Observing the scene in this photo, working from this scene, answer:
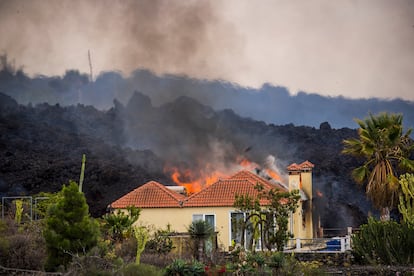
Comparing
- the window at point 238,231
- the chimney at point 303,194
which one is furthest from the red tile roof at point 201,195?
the chimney at point 303,194

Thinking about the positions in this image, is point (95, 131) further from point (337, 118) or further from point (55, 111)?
point (337, 118)

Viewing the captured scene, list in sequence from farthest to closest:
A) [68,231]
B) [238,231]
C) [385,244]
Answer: [238,231] < [385,244] < [68,231]

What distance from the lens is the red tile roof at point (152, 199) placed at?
37594 millimetres

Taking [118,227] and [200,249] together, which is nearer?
[200,249]

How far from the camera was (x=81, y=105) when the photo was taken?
9131 cm

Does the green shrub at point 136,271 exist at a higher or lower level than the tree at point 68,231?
lower

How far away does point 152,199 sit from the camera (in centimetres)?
3816

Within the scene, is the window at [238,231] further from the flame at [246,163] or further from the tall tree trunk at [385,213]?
the flame at [246,163]

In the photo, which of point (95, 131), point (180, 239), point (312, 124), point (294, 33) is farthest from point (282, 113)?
point (180, 239)

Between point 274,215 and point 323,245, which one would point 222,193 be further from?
point 274,215

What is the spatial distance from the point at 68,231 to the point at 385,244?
14103 mm

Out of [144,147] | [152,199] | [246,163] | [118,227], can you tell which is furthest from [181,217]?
[144,147]

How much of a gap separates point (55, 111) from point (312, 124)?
3412 centimetres

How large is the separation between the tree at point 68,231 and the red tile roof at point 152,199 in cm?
1751
